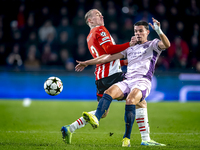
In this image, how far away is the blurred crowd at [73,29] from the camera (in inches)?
526

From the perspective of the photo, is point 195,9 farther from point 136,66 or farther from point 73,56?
point 136,66

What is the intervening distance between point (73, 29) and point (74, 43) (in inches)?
29.0

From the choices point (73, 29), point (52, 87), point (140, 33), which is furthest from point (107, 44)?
point (73, 29)

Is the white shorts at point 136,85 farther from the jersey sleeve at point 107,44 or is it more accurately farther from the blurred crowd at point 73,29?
the blurred crowd at point 73,29

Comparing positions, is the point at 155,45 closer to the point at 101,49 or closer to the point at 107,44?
the point at 107,44

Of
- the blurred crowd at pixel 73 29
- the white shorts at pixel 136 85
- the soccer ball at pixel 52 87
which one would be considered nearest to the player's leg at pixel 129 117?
the white shorts at pixel 136 85

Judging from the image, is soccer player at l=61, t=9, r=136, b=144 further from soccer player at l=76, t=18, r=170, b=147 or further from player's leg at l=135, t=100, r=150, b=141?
player's leg at l=135, t=100, r=150, b=141

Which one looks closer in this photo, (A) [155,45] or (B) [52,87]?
(A) [155,45]

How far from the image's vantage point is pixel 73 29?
14227 mm

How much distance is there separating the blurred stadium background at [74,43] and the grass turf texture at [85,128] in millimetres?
1307

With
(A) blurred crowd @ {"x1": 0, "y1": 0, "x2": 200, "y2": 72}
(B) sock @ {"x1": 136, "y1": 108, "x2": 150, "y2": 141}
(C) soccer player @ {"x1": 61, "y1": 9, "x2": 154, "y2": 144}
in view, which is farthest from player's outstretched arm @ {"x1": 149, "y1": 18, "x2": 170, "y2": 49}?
(A) blurred crowd @ {"x1": 0, "y1": 0, "x2": 200, "y2": 72}

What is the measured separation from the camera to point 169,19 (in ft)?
48.5

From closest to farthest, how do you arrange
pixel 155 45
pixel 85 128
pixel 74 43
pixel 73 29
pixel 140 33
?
pixel 155 45, pixel 140 33, pixel 85 128, pixel 74 43, pixel 73 29

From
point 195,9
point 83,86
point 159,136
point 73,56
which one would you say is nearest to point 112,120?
point 159,136
